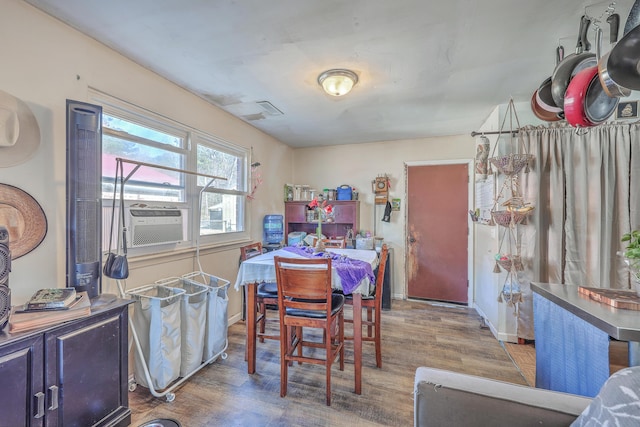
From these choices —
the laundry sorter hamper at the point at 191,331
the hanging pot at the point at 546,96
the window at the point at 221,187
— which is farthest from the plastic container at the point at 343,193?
the hanging pot at the point at 546,96

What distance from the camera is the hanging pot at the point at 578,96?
1.46 metres

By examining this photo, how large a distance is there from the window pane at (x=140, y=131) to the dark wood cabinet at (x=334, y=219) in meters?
2.16

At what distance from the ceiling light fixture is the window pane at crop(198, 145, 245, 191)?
4.98 feet

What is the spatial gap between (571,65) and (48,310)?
3149mm

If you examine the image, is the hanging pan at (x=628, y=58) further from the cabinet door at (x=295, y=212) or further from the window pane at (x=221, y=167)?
the cabinet door at (x=295, y=212)

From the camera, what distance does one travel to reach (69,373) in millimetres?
1396

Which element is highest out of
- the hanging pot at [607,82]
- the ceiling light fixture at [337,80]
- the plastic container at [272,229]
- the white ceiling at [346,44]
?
the white ceiling at [346,44]

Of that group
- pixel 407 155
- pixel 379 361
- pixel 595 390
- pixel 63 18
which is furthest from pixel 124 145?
pixel 407 155

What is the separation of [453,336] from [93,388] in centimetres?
312

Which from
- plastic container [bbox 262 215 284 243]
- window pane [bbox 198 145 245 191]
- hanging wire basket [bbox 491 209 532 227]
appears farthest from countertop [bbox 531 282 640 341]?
plastic container [bbox 262 215 284 243]

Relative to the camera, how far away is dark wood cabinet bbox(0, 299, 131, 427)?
1197mm

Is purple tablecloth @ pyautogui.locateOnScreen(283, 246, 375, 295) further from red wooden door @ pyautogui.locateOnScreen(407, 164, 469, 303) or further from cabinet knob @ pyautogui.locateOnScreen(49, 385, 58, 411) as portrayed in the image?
red wooden door @ pyautogui.locateOnScreen(407, 164, 469, 303)

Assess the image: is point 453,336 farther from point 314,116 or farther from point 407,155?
point 314,116

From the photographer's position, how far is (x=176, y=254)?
2.56 metres
